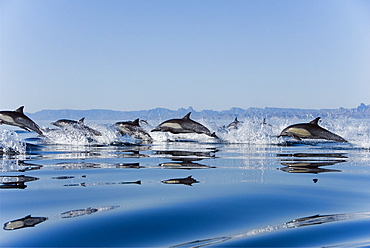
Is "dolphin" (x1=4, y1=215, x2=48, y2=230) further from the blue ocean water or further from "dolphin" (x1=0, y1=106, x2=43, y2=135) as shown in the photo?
"dolphin" (x1=0, y1=106, x2=43, y2=135)

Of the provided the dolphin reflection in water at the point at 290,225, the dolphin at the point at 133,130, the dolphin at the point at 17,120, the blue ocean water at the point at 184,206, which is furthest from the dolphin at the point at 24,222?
the dolphin at the point at 133,130

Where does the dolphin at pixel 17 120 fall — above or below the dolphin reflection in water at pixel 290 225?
above

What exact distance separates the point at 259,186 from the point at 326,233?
9.73 ft

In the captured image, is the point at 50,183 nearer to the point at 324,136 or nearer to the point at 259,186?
the point at 259,186

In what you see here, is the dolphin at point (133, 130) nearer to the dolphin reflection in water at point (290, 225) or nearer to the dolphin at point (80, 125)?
the dolphin at point (80, 125)

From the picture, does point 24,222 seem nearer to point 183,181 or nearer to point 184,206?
point 184,206

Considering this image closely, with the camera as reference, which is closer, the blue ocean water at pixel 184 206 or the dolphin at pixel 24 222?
the blue ocean water at pixel 184 206

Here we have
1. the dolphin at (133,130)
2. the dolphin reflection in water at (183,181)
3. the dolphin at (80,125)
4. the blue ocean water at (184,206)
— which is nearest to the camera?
the blue ocean water at (184,206)

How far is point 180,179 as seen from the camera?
7805 mm

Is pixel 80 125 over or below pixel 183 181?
over

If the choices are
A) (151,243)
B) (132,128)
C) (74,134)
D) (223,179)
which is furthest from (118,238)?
(132,128)

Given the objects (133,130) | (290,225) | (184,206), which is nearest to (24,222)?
(184,206)

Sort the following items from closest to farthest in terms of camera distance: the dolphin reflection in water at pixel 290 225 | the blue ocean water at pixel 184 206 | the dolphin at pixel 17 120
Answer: the dolphin reflection in water at pixel 290 225, the blue ocean water at pixel 184 206, the dolphin at pixel 17 120

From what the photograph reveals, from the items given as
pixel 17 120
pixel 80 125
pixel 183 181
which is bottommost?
pixel 183 181
